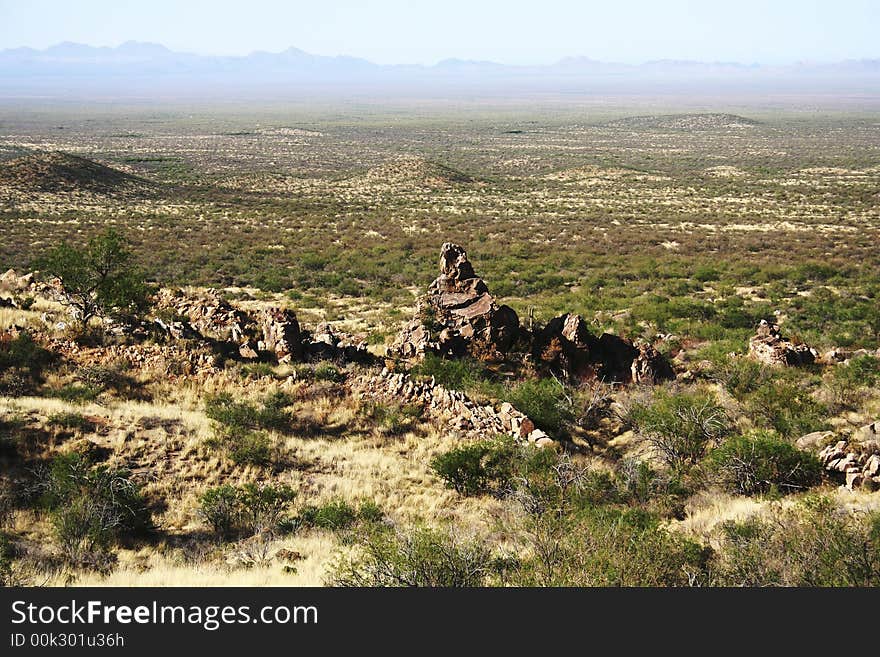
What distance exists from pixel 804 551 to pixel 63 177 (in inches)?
2730

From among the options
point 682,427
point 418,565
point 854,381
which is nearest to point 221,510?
point 418,565

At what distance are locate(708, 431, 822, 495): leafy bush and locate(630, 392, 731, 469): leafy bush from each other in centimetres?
98

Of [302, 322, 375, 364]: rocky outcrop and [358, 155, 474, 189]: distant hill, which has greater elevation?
[358, 155, 474, 189]: distant hill

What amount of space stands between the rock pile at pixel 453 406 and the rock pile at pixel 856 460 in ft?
15.9

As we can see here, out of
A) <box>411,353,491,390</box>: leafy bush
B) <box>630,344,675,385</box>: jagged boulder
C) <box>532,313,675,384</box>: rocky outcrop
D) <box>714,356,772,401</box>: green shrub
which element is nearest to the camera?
<box>714,356,772,401</box>: green shrub

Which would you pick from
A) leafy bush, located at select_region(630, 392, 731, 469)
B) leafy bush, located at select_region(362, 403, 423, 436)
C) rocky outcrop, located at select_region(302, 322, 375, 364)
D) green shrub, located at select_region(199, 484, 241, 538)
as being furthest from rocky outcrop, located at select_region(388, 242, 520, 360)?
green shrub, located at select_region(199, 484, 241, 538)

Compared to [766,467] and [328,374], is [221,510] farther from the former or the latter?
[766,467]

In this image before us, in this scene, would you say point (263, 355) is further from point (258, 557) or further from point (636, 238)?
point (636, 238)

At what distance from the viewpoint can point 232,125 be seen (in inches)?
6467

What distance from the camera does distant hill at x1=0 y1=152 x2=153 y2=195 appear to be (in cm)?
5525

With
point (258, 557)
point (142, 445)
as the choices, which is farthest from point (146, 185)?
point (258, 557)

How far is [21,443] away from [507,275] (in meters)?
24.0

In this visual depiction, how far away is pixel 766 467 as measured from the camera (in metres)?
9.57

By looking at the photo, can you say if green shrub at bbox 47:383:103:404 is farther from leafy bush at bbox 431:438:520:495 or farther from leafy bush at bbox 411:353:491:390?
leafy bush at bbox 431:438:520:495
